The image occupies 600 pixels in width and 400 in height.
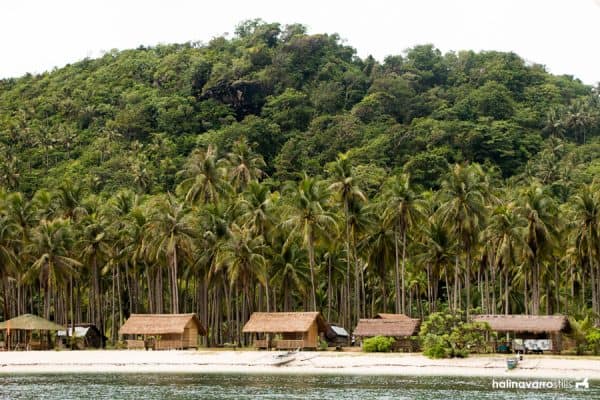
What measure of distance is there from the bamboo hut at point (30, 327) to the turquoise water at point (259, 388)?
14611mm

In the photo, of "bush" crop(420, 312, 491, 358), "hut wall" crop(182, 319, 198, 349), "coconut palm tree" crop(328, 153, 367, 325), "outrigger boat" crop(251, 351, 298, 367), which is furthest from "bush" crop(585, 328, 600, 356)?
"hut wall" crop(182, 319, 198, 349)

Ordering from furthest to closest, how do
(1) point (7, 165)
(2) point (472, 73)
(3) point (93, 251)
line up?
(2) point (472, 73) < (1) point (7, 165) < (3) point (93, 251)

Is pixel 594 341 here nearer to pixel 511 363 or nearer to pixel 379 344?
pixel 511 363

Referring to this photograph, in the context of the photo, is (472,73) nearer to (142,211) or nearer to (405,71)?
(405,71)

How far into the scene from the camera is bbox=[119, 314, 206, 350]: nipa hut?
254 feet

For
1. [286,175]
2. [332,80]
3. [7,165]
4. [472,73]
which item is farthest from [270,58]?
[7,165]

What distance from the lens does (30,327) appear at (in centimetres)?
7956

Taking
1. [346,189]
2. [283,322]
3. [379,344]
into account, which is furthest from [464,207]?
[283,322]

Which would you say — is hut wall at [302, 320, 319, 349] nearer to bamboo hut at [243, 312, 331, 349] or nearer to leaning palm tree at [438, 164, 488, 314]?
bamboo hut at [243, 312, 331, 349]

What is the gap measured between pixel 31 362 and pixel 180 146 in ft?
213

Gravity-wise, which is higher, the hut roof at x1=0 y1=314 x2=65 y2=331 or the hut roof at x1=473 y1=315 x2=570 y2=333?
the hut roof at x1=0 y1=314 x2=65 y2=331

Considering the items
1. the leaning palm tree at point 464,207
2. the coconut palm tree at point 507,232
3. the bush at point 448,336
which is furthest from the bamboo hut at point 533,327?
the leaning palm tree at point 464,207

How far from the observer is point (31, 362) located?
238ft

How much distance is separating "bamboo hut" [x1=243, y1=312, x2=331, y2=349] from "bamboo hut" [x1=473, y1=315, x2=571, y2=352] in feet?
39.2
